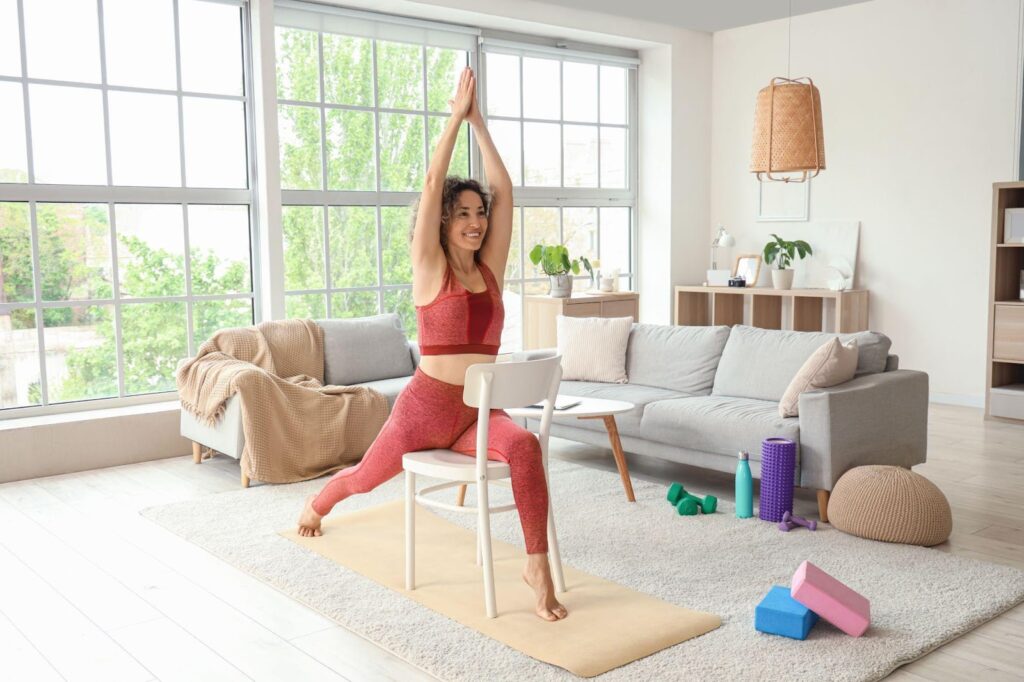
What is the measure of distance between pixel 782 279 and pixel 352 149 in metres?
3.49

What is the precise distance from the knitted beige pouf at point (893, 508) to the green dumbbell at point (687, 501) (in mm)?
552

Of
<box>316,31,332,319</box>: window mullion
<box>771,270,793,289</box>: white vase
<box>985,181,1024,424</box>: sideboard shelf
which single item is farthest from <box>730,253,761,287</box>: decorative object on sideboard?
<box>316,31,332,319</box>: window mullion

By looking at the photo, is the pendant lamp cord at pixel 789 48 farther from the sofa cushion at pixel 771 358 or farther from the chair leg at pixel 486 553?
the chair leg at pixel 486 553

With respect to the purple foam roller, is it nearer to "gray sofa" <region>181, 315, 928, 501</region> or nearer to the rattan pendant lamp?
"gray sofa" <region>181, 315, 928, 501</region>

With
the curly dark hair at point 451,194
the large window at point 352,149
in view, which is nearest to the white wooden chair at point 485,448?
the curly dark hair at point 451,194

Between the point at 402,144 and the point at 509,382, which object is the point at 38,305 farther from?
the point at 509,382

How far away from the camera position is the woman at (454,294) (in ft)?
10.7

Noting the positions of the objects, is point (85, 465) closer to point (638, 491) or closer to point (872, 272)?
point (638, 491)

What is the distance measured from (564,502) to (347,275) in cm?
294

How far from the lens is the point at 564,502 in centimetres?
449

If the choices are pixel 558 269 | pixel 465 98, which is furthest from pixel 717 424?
pixel 558 269

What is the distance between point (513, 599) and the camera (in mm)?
3262

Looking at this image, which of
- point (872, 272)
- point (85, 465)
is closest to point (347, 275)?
point (85, 465)

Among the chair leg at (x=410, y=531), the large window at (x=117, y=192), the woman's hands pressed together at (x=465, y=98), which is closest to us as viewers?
the woman's hands pressed together at (x=465, y=98)
